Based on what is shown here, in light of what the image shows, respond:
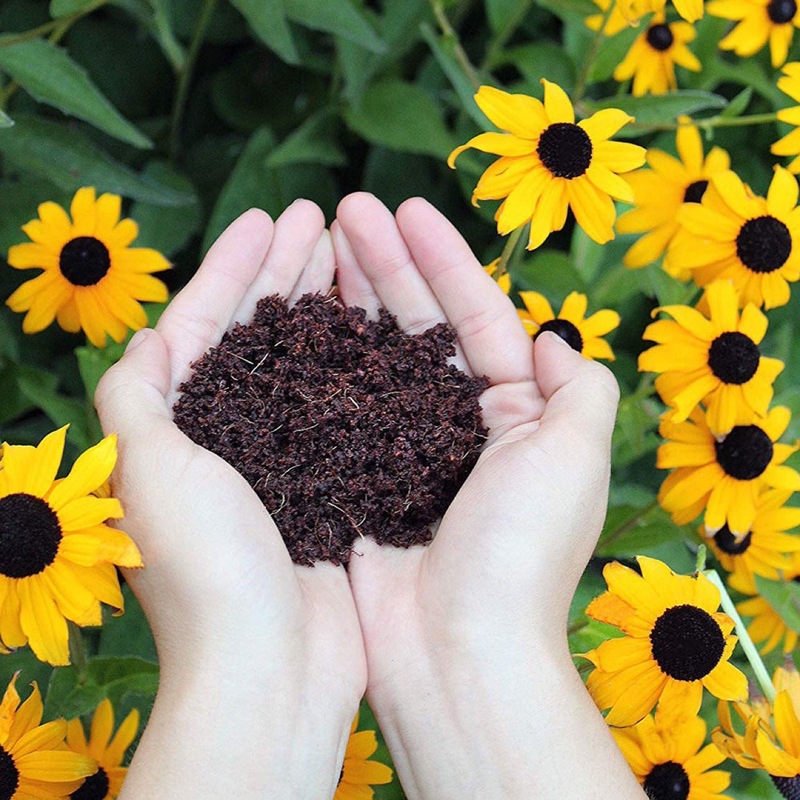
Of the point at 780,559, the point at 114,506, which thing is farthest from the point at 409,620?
the point at 780,559

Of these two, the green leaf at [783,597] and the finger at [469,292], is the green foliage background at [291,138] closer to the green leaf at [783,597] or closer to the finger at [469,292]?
the green leaf at [783,597]

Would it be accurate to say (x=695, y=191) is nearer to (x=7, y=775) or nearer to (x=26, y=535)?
(x=26, y=535)

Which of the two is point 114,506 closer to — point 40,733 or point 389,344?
point 40,733

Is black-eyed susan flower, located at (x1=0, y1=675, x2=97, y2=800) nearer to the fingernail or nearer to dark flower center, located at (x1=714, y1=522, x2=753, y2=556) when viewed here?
the fingernail

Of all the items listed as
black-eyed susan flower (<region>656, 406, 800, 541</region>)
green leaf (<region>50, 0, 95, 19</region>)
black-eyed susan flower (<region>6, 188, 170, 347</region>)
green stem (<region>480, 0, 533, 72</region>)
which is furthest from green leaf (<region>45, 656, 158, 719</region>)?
green stem (<region>480, 0, 533, 72</region>)

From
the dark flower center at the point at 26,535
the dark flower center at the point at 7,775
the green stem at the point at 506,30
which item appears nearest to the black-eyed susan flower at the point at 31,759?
the dark flower center at the point at 7,775

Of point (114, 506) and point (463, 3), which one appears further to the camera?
point (463, 3)

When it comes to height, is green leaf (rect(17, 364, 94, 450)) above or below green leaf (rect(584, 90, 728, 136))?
below
